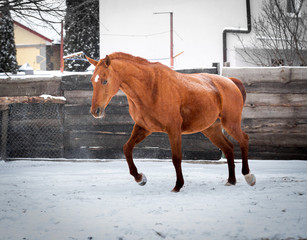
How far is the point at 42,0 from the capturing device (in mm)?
5105

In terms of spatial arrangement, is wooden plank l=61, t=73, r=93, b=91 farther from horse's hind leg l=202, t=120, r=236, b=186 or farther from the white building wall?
horse's hind leg l=202, t=120, r=236, b=186

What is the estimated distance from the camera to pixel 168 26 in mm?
8984

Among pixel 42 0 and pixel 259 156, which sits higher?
pixel 42 0

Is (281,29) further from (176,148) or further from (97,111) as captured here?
(97,111)

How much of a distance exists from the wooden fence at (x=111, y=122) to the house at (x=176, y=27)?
102 inches

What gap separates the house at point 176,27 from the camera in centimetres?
888

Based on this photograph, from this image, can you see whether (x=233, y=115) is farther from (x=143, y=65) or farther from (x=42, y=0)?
(x=42, y=0)

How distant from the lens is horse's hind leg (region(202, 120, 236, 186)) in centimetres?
422

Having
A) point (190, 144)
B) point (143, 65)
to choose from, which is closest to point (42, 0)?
point (143, 65)

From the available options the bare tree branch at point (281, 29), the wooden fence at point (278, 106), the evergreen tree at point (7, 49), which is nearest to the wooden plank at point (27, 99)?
the wooden fence at point (278, 106)

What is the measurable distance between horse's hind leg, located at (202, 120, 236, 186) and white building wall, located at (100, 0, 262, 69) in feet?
15.1

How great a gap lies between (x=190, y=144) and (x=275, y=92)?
1.78m

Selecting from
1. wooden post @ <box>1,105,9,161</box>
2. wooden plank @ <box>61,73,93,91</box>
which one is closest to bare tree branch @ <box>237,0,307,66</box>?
wooden plank @ <box>61,73,93,91</box>

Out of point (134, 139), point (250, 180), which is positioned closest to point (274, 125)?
point (250, 180)
